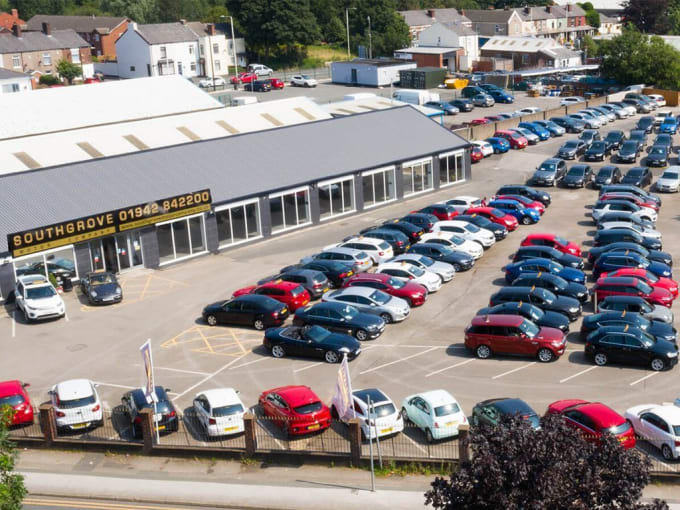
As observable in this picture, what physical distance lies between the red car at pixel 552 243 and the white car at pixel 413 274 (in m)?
6.12

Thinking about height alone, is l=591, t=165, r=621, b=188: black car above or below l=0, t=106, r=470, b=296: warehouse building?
below

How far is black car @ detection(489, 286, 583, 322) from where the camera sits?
1353 inches

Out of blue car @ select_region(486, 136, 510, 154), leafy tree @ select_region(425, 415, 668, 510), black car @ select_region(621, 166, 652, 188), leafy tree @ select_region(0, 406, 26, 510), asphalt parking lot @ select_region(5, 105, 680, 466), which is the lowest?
asphalt parking lot @ select_region(5, 105, 680, 466)

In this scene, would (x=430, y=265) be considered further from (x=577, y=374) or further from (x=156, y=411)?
(x=156, y=411)

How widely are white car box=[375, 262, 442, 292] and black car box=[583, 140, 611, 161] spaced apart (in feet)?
94.5

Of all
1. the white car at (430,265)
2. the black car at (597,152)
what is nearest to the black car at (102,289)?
the white car at (430,265)

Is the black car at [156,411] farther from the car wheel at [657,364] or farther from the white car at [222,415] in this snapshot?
the car wheel at [657,364]

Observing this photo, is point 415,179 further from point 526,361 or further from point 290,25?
point 290,25

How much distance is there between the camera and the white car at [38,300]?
36.7 meters

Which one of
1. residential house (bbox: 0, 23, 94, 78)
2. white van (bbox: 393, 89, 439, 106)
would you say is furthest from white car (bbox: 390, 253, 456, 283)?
residential house (bbox: 0, 23, 94, 78)

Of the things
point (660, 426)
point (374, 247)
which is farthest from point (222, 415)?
point (374, 247)

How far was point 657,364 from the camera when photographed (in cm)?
2959

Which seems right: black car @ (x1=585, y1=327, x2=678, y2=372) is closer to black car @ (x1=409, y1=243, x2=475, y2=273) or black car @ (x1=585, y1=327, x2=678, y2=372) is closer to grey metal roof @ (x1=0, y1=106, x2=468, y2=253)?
black car @ (x1=409, y1=243, x2=475, y2=273)

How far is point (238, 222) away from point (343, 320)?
15.4m
